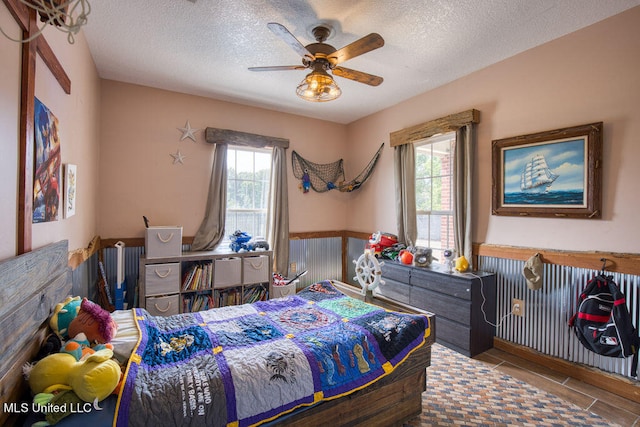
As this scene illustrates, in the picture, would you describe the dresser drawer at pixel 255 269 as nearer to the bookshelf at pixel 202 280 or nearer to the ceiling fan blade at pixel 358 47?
the bookshelf at pixel 202 280

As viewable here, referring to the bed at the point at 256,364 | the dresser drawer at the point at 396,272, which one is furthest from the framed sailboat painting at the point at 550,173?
the bed at the point at 256,364

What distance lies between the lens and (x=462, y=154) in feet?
10.2

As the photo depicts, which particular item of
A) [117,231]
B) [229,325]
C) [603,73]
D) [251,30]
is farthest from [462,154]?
[117,231]

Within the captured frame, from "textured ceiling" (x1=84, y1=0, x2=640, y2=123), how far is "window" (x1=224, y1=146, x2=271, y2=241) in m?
0.96

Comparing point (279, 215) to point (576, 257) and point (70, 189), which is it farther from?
point (576, 257)

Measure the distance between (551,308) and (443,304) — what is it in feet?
2.75

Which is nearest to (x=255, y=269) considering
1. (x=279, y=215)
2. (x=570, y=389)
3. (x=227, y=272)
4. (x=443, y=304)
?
(x=227, y=272)

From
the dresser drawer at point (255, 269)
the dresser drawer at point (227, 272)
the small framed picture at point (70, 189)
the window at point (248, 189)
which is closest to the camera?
the small framed picture at point (70, 189)

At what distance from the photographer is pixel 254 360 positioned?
4.74ft

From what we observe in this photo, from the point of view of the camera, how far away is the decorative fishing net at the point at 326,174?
171 inches

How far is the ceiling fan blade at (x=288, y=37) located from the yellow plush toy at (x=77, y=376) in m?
1.86

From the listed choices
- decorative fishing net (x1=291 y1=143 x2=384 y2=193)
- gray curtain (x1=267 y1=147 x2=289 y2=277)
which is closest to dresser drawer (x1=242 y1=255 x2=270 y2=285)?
gray curtain (x1=267 y1=147 x2=289 y2=277)

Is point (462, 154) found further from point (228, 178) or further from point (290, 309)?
point (228, 178)

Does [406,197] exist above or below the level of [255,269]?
above
